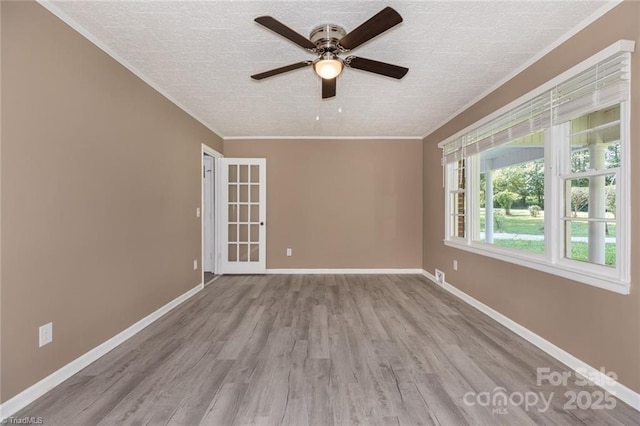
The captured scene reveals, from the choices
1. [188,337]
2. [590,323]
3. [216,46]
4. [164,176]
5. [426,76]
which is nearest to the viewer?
[590,323]

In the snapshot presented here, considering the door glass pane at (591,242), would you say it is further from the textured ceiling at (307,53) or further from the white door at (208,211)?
the white door at (208,211)

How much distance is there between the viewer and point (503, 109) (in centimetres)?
288

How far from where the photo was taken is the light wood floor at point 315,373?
5.38 feet

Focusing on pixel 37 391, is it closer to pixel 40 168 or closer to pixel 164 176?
pixel 40 168

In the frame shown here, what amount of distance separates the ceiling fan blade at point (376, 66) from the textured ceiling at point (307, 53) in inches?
10.8

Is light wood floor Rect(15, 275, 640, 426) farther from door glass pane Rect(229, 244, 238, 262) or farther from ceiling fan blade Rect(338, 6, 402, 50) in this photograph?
ceiling fan blade Rect(338, 6, 402, 50)

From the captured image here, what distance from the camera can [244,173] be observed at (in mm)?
5191

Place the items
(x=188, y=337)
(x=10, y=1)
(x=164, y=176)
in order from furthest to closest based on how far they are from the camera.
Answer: (x=164, y=176) < (x=188, y=337) < (x=10, y=1)

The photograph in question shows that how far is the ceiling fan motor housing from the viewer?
197cm

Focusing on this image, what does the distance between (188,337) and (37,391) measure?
3.34ft

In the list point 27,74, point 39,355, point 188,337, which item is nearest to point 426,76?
point 27,74

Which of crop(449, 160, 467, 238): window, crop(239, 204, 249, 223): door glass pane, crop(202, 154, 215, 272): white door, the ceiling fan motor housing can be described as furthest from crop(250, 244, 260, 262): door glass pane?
the ceiling fan motor housing

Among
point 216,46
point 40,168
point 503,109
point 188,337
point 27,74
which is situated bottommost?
point 188,337

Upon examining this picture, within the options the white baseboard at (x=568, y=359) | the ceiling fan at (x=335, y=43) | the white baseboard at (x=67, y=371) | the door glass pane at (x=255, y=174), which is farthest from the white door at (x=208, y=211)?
the white baseboard at (x=568, y=359)
